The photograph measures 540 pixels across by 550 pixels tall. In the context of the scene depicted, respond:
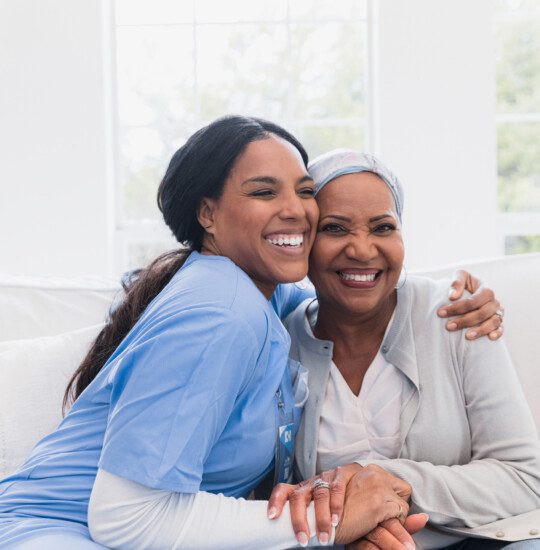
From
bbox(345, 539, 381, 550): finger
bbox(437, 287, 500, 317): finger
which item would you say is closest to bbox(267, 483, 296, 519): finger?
bbox(345, 539, 381, 550): finger

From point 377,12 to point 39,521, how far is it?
8.60 ft

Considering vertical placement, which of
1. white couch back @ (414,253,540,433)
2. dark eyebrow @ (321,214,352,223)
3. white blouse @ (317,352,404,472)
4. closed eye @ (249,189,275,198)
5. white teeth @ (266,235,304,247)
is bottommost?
white blouse @ (317,352,404,472)

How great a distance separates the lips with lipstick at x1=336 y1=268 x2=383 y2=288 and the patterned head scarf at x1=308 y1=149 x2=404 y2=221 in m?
0.17

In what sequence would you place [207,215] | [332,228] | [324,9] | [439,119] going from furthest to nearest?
[324,9], [439,119], [332,228], [207,215]

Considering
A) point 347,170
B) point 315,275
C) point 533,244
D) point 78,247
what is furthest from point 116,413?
point 533,244

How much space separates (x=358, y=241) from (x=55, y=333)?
0.93m

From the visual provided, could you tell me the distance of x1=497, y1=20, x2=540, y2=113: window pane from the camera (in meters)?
3.66

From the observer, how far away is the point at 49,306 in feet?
7.48

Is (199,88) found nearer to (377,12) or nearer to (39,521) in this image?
(377,12)

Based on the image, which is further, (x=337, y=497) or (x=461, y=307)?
(x=461, y=307)

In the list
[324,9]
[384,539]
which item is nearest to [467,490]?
[384,539]

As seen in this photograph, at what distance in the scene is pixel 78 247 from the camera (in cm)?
345

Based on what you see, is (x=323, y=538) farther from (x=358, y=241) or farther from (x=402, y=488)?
Result: (x=358, y=241)

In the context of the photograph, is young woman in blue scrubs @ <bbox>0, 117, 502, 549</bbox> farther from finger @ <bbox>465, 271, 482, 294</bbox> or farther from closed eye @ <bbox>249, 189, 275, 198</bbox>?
finger @ <bbox>465, 271, 482, 294</bbox>
